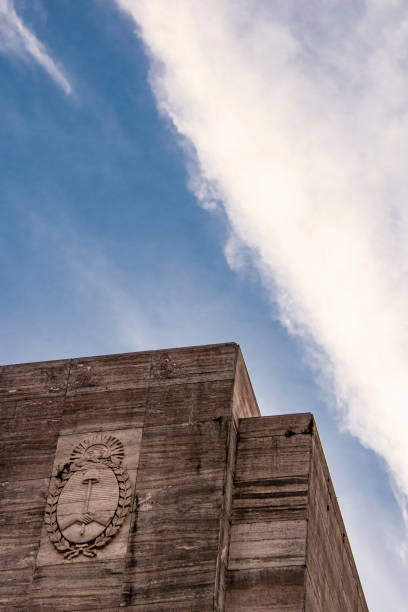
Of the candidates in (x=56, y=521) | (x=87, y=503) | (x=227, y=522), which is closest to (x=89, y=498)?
(x=87, y=503)

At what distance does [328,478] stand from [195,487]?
3.63 m

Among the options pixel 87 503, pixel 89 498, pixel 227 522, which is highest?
pixel 89 498

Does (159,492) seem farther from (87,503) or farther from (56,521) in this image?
(56,521)

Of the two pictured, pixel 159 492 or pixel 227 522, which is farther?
pixel 159 492

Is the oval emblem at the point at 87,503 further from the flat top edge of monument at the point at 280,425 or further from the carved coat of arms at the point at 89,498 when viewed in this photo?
the flat top edge of monument at the point at 280,425

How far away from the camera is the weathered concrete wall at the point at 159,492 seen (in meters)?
19.2

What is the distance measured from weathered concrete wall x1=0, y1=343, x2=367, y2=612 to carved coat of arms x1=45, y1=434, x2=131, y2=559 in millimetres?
22

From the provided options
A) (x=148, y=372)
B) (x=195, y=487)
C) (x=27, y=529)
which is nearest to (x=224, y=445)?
(x=195, y=487)

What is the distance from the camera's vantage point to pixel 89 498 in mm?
20203

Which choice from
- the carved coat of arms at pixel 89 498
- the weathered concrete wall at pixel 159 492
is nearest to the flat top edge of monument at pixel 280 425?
the weathered concrete wall at pixel 159 492

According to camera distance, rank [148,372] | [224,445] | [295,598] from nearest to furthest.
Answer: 1. [295,598]
2. [224,445]
3. [148,372]

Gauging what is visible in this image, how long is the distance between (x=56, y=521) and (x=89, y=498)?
0.70 metres

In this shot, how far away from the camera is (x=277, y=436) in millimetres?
20953

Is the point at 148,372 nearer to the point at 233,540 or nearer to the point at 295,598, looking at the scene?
the point at 233,540
